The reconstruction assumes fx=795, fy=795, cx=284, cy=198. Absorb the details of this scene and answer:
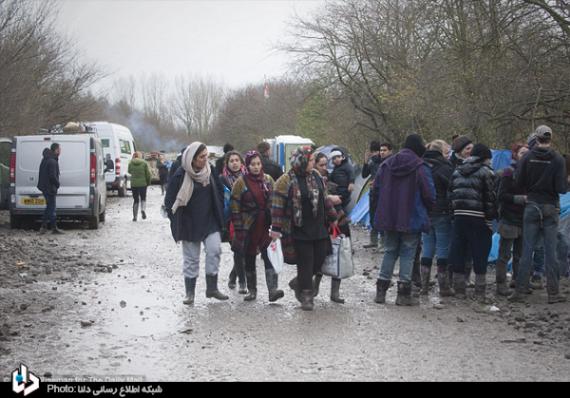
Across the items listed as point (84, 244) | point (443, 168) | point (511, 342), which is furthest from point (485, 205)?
point (84, 244)

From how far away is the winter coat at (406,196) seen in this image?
944 cm

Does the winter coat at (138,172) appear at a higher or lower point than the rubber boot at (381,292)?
higher

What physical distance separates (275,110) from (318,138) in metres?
22.0

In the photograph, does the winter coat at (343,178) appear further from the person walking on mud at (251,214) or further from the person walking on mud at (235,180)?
the person walking on mud at (251,214)

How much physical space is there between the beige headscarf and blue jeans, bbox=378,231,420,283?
7.80ft

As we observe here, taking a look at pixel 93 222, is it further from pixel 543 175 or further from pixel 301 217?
pixel 543 175

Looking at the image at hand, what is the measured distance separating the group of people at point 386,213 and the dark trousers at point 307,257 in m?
0.01

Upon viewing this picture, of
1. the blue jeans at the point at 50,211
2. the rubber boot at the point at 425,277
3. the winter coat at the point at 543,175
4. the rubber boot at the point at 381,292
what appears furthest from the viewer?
the blue jeans at the point at 50,211

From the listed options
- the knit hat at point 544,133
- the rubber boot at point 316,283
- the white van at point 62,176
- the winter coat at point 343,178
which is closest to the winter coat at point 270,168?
the winter coat at point 343,178

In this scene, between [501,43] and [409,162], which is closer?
[409,162]

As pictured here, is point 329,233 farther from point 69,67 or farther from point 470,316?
point 69,67

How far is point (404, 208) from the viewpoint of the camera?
9.45 metres

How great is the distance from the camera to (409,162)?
952 cm

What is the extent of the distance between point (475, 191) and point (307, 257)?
87.8 inches
